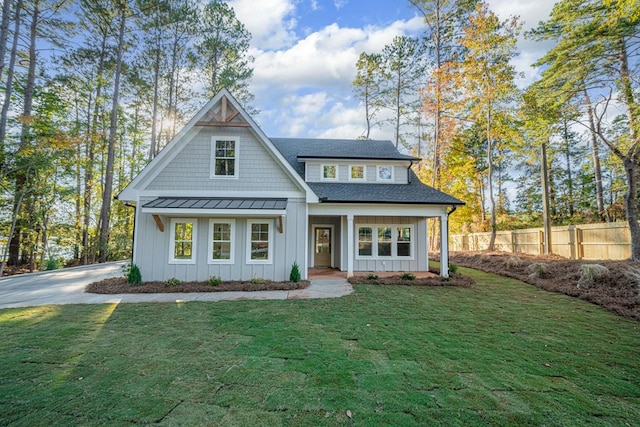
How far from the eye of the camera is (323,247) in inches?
544

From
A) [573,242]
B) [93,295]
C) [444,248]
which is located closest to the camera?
[93,295]

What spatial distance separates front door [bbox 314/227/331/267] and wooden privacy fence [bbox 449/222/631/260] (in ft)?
37.3

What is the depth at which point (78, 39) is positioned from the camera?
1478 cm

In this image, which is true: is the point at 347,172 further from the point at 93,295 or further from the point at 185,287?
the point at 93,295

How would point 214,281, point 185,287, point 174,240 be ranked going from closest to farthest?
point 185,287 < point 214,281 < point 174,240

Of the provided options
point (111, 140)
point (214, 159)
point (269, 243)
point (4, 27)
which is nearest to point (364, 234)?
point (269, 243)

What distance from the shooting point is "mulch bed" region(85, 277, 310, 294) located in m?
8.43

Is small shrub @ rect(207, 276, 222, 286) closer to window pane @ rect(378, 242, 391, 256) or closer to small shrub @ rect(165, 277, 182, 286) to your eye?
small shrub @ rect(165, 277, 182, 286)

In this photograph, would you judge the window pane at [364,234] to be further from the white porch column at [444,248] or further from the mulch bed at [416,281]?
the white porch column at [444,248]

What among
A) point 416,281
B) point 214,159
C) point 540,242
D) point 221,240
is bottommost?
point 416,281

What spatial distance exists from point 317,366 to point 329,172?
388 inches

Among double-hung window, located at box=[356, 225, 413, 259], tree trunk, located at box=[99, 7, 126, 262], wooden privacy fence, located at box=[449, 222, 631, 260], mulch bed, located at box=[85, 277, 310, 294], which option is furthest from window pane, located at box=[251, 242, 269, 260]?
wooden privacy fence, located at box=[449, 222, 631, 260]

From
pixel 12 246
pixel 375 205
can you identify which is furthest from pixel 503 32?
pixel 12 246

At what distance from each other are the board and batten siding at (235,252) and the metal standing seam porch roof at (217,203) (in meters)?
0.53
